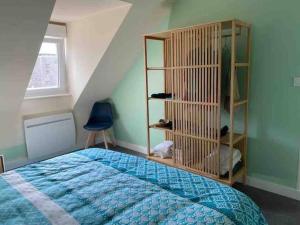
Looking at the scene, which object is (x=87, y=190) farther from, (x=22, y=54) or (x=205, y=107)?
(x=22, y=54)

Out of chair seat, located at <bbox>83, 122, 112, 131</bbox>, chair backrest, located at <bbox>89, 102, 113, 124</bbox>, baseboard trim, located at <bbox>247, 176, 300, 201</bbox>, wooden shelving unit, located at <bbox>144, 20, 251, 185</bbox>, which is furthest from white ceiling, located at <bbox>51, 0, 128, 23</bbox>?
baseboard trim, located at <bbox>247, 176, 300, 201</bbox>

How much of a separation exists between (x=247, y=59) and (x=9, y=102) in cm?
296

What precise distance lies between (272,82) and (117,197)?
2004mm

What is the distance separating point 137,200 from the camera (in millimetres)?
1378

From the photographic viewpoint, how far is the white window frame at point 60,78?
3.76 m

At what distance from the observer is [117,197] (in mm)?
1412

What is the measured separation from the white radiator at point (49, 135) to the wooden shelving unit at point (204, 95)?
6.37 feet

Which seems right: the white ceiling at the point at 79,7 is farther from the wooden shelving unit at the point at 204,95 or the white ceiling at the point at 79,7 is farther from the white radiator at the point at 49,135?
the white radiator at the point at 49,135

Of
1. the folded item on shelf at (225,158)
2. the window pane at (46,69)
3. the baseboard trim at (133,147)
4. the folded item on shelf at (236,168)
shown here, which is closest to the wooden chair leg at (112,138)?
the baseboard trim at (133,147)

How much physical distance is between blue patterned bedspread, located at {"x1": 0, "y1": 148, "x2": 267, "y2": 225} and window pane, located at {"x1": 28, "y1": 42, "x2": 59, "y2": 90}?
7.43 ft

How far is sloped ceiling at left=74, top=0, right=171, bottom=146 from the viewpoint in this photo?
3.07m

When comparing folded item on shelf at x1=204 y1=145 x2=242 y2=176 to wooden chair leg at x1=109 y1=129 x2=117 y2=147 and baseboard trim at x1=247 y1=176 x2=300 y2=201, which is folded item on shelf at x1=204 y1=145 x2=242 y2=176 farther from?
wooden chair leg at x1=109 y1=129 x2=117 y2=147

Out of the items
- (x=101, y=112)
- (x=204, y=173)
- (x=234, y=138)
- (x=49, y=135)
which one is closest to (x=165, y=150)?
(x=204, y=173)

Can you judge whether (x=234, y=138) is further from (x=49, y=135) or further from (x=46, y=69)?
(x=46, y=69)
